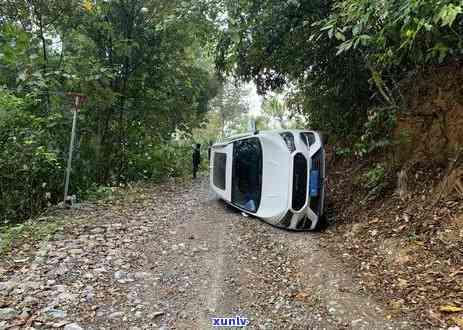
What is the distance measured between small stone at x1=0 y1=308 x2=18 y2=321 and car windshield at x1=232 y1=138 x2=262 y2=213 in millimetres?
4106

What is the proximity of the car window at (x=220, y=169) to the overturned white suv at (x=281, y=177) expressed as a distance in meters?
0.56

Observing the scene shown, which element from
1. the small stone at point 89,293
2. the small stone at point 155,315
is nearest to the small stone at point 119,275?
the small stone at point 89,293

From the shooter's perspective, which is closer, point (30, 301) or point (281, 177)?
point (30, 301)

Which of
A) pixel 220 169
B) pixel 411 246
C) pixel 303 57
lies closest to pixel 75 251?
pixel 220 169

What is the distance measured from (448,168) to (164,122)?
857 centimetres

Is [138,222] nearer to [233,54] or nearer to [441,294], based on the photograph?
[233,54]

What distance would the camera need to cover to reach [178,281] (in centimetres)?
381

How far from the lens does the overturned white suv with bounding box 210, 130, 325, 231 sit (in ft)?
18.5

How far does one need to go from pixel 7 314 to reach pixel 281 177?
415 centimetres

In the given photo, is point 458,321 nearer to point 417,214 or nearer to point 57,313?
point 417,214

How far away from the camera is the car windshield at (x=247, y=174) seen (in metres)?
6.42

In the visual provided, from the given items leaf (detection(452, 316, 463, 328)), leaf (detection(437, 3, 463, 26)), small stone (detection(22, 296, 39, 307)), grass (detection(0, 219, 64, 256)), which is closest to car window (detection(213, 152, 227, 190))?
grass (detection(0, 219, 64, 256))

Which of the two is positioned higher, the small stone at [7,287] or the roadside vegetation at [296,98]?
the roadside vegetation at [296,98]

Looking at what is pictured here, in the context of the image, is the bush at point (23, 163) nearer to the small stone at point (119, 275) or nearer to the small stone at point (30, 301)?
the small stone at point (119, 275)
